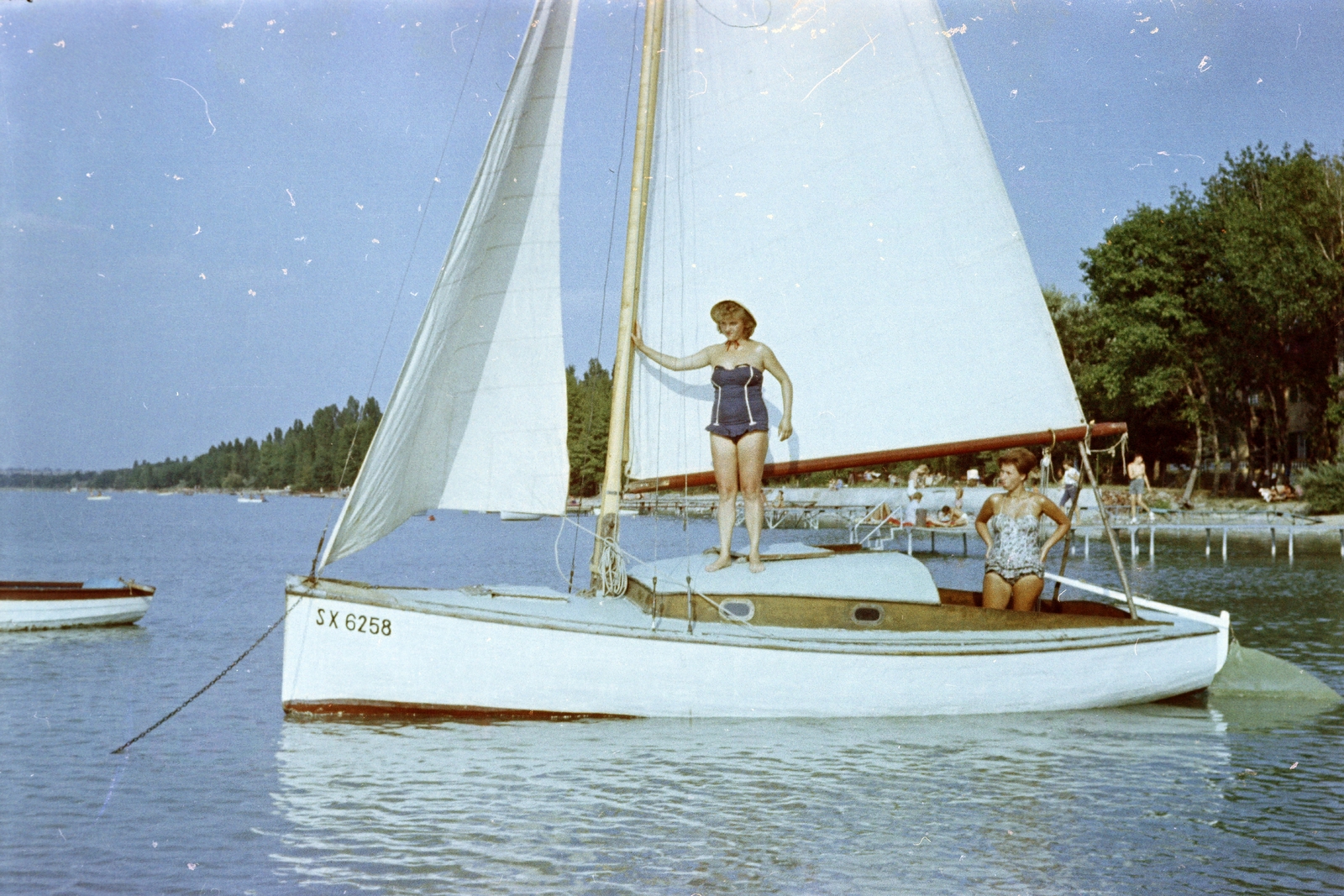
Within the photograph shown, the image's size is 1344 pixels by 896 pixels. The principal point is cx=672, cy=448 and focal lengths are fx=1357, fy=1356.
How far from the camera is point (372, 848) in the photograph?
30.7ft

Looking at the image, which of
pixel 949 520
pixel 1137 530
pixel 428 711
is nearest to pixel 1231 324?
pixel 1137 530

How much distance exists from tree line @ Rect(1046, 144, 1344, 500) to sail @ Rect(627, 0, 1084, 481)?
44497 mm

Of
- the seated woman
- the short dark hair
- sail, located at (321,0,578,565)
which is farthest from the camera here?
the seated woman

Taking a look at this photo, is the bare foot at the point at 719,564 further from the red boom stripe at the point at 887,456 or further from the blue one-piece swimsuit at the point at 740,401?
the blue one-piece swimsuit at the point at 740,401

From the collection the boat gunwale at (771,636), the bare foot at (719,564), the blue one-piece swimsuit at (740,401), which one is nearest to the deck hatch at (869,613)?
the boat gunwale at (771,636)

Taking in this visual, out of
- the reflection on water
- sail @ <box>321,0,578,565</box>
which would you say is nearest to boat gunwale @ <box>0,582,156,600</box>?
the reflection on water

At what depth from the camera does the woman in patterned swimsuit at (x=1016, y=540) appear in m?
13.9

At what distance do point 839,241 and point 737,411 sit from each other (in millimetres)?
2345

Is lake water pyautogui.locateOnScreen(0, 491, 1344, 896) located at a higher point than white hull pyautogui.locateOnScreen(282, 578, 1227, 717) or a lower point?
lower

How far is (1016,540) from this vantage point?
1396 cm

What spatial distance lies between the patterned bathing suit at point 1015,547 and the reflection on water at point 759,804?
1.49 metres

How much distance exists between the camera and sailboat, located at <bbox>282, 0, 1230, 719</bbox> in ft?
41.4

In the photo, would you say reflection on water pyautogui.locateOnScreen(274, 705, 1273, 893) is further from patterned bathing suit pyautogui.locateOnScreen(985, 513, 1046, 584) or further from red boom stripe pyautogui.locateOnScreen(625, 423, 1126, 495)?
red boom stripe pyautogui.locateOnScreen(625, 423, 1126, 495)

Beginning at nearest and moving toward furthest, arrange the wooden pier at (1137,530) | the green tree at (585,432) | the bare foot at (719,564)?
1. the bare foot at (719,564)
2. the wooden pier at (1137,530)
3. the green tree at (585,432)
